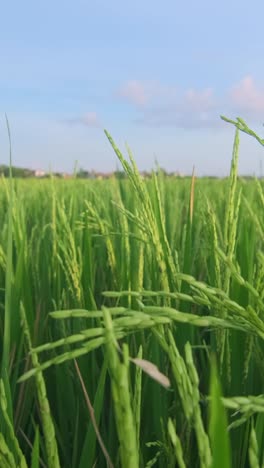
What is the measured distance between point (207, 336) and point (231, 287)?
1.05 ft

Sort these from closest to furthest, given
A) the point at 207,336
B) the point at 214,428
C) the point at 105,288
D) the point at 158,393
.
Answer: the point at 214,428 < the point at 158,393 < the point at 207,336 < the point at 105,288

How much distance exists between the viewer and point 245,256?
0.84 metres

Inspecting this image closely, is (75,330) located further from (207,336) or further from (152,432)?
(207,336)

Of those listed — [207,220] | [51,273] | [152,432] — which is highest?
[207,220]

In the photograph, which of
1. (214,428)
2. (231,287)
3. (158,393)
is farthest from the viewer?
(231,287)

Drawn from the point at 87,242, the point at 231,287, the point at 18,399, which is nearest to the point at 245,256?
the point at 231,287

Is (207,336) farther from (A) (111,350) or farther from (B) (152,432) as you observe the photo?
(A) (111,350)

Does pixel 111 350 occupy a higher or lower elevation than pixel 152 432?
higher

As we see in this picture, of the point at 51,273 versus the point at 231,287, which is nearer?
the point at 231,287

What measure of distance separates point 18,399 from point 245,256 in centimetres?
40

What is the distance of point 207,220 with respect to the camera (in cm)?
70

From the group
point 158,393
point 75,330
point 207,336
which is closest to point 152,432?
point 158,393

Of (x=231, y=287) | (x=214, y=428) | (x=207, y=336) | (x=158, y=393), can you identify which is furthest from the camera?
(x=207, y=336)

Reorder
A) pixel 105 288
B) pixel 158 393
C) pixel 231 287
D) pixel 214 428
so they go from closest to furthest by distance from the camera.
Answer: pixel 214 428, pixel 158 393, pixel 231 287, pixel 105 288
